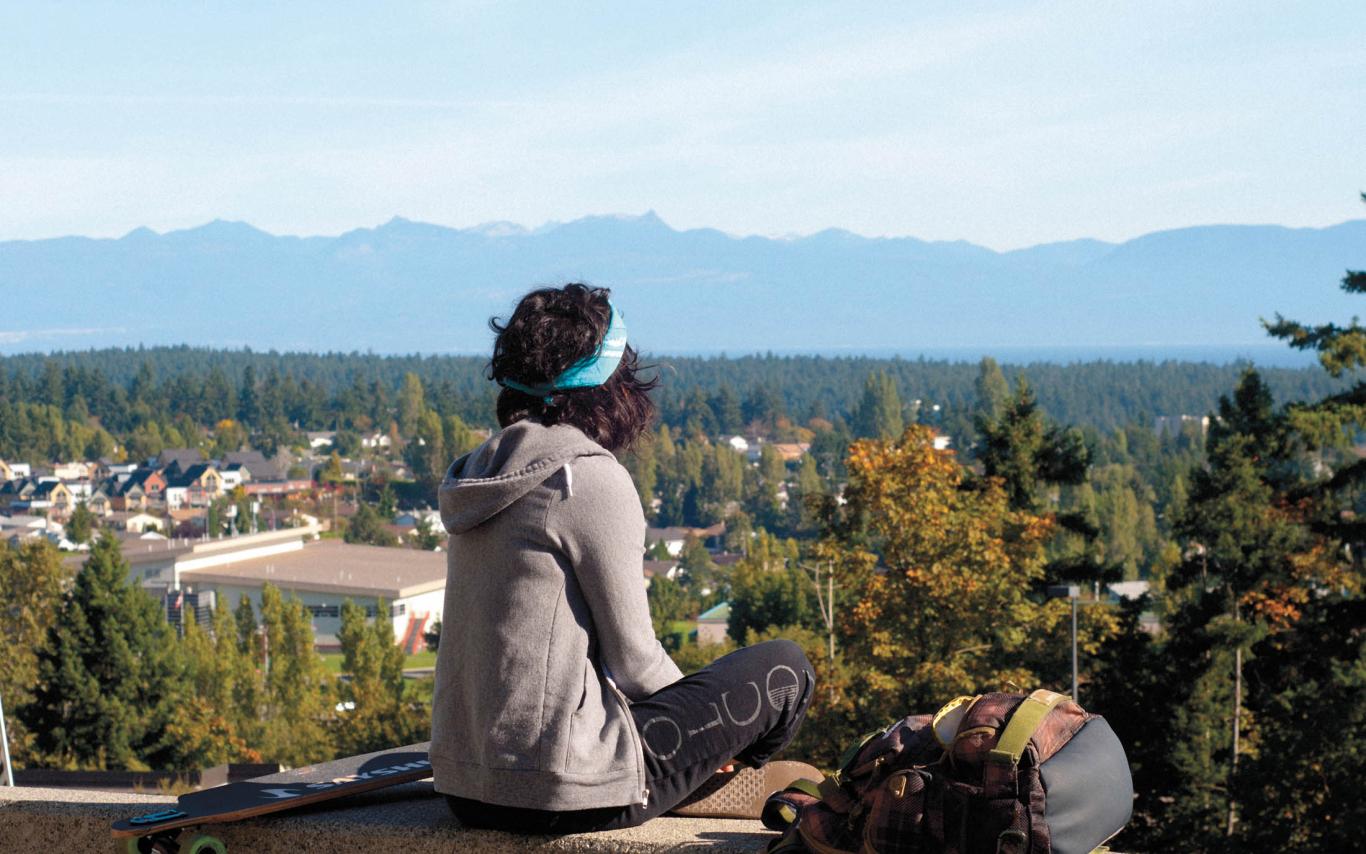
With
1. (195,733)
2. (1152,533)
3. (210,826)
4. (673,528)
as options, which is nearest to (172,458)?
(673,528)

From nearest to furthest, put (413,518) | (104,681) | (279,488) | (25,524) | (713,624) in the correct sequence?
(104,681), (713,624), (25,524), (413,518), (279,488)

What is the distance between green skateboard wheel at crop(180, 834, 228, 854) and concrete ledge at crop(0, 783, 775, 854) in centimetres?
2

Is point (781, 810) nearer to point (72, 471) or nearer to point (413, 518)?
point (413, 518)

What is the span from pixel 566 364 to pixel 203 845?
1.31 meters

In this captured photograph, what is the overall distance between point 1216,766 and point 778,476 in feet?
356

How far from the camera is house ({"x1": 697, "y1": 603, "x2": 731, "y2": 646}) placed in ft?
194

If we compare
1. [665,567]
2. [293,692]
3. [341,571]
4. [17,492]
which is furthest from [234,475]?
[293,692]

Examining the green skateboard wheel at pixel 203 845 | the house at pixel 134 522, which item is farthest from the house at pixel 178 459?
the green skateboard wheel at pixel 203 845

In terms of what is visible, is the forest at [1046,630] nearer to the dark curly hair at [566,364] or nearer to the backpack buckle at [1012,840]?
the dark curly hair at [566,364]

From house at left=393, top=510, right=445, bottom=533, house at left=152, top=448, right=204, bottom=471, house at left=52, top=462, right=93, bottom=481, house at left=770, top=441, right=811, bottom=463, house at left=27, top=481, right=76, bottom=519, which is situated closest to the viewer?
house at left=393, top=510, right=445, bottom=533

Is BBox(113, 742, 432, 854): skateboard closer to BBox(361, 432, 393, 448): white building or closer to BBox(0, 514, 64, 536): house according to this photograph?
BBox(0, 514, 64, 536): house

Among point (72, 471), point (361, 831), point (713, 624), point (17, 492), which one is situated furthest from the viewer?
point (72, 471)

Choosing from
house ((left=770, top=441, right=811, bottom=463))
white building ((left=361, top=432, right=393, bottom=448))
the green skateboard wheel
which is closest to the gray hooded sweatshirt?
the green skateboard wheel

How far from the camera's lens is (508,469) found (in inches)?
110
